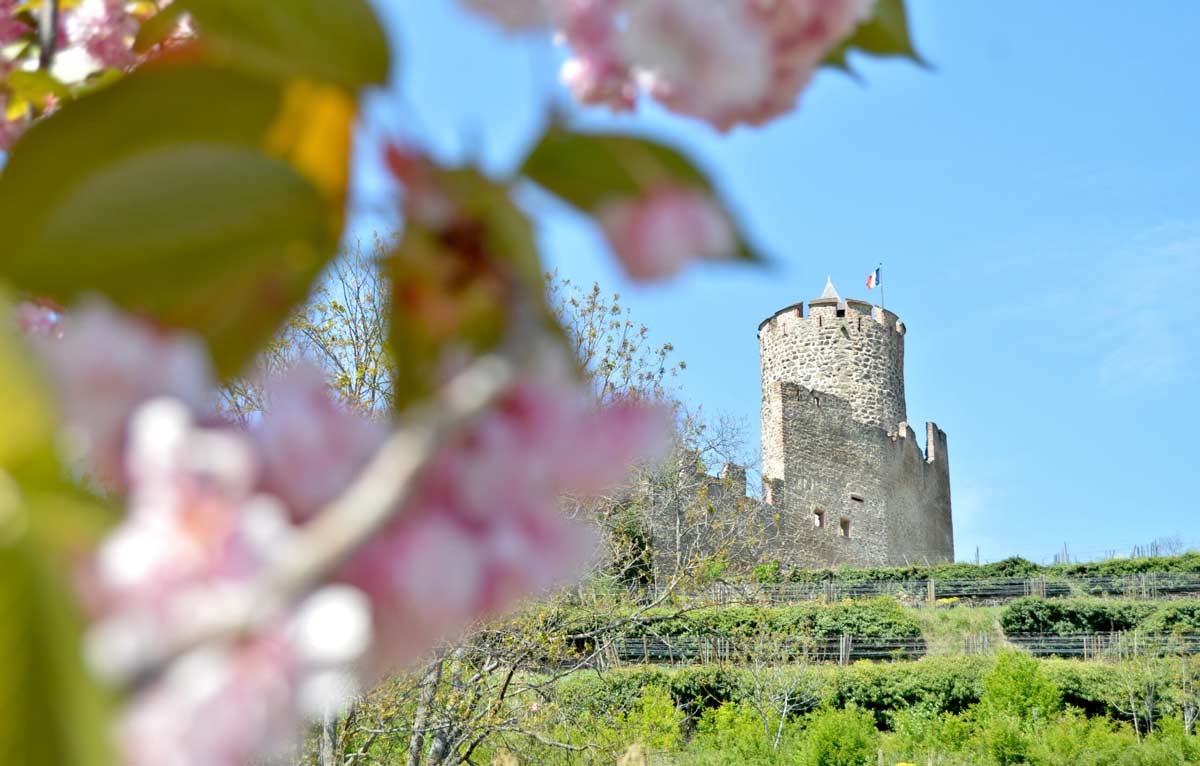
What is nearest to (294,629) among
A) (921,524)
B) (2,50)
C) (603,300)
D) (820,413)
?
(2,50)

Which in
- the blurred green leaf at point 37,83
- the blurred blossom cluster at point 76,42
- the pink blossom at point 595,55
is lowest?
the pink blossom at point 595,55

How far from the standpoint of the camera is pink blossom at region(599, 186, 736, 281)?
0.75 feet

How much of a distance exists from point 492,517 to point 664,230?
80 mm

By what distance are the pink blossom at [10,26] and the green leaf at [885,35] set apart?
50cm

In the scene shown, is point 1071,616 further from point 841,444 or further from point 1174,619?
point 841,444

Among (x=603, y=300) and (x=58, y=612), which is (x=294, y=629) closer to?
(x=58, y=612)

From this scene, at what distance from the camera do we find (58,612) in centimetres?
13

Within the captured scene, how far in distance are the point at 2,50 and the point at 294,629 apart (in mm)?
560

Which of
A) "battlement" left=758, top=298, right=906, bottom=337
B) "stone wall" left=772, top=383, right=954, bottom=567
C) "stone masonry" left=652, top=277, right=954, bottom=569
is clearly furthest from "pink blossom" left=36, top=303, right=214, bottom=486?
"battlement" left=758, top=298, right=906, bottom=337

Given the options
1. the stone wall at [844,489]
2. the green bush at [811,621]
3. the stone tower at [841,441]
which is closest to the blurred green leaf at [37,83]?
the green bush at [811,621]

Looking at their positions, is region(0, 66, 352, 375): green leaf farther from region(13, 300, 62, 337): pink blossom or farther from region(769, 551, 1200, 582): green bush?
region(769, 551, 1200, 582): green bush

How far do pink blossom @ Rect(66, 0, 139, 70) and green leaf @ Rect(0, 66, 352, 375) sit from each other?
16.3 inches

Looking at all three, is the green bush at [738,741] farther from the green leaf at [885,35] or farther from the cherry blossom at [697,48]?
the cherry blossom at [697,48]

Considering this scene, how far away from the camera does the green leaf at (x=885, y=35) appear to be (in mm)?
366
